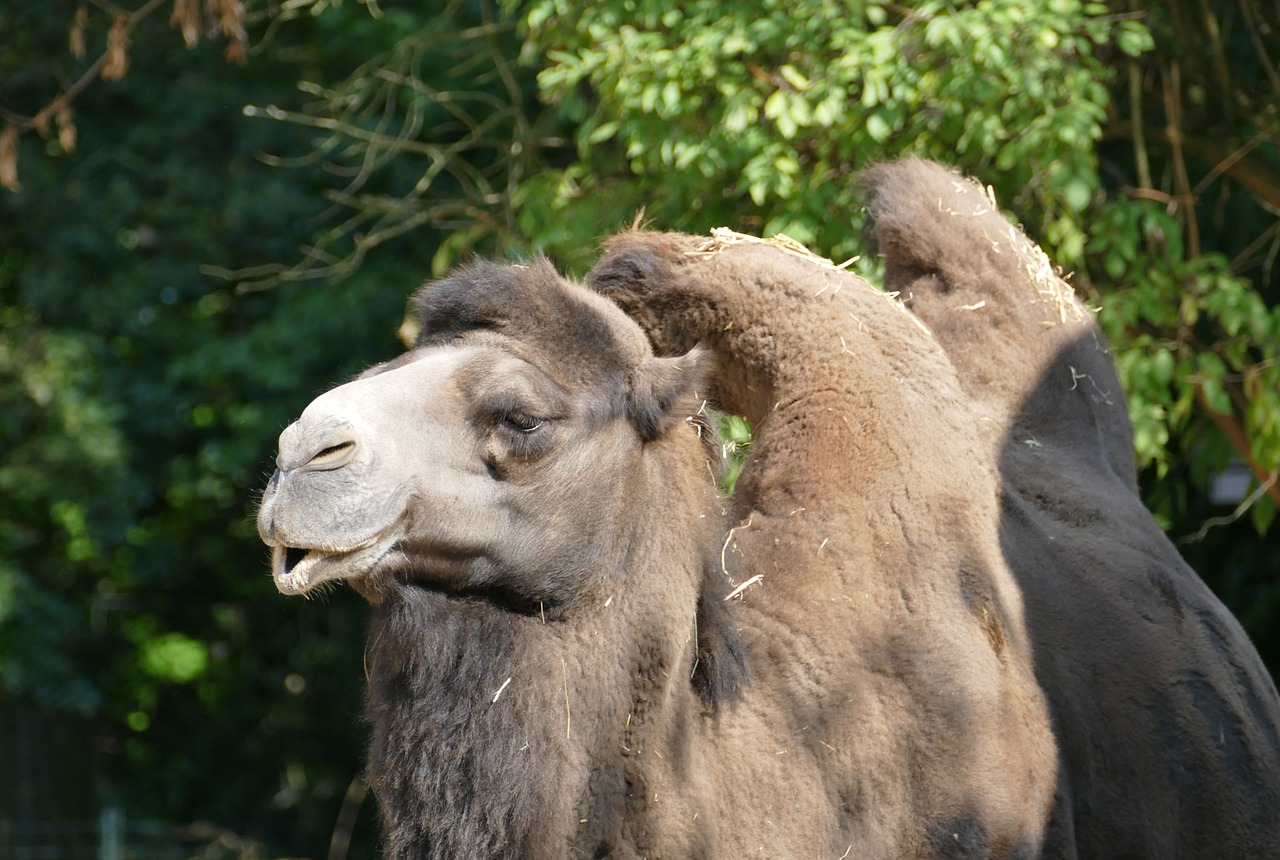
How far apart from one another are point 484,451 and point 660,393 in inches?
15.6

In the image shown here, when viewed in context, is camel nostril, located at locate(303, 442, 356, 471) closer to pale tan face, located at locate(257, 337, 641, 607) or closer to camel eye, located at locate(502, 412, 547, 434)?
pale tan face, located at locate(257, 337, 641, 607)

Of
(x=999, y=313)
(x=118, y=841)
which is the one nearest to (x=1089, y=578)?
(x=999, y=313)

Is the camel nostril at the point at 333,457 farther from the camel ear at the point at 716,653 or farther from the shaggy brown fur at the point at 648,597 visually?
the camel ear at the point at 716,653

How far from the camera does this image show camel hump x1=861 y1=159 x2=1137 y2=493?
3.92 meters

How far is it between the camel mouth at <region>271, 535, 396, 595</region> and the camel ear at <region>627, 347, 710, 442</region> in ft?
1.92

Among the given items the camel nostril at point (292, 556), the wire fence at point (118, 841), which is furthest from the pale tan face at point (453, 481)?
the wire fence at point (118, 841)

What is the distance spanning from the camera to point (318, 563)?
240 centimetres

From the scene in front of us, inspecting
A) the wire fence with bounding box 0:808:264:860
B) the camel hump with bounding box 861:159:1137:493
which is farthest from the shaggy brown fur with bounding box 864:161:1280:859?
the wire fence with bounding box 0:808:264:860

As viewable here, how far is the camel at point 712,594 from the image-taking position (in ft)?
8.17

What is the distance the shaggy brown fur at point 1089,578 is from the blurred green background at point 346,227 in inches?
25.2

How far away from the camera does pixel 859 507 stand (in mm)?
3074

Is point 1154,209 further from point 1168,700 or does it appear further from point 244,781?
point 244,781

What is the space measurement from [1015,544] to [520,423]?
4.46 ft

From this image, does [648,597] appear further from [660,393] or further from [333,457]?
[333,457]
